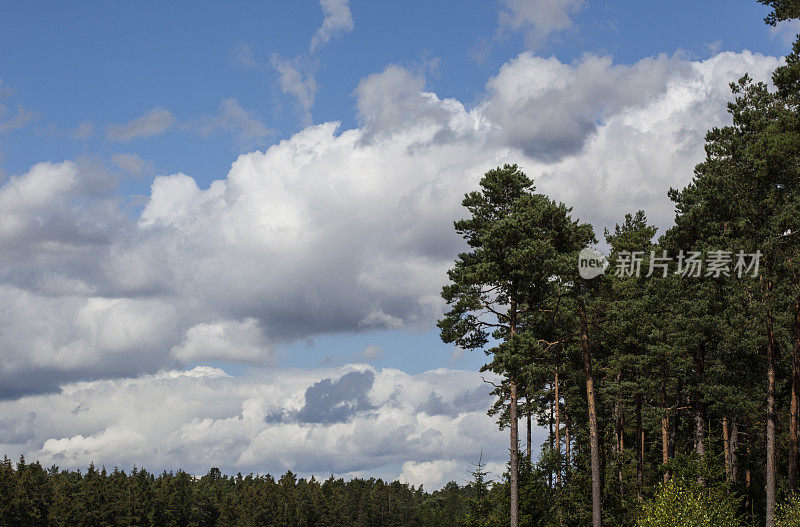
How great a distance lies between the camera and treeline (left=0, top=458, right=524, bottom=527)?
12781 cm

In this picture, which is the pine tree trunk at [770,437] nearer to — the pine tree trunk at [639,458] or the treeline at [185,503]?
the pine tree trunk at [639,458]

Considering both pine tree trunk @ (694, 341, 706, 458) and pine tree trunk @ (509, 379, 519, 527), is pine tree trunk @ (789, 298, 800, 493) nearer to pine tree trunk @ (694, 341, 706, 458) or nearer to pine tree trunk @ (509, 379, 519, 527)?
pine tree trunk @ (694, 341, 706, 458)

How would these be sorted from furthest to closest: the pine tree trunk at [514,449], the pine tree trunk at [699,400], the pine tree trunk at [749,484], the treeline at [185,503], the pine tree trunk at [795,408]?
the treeline at [185,503] < the pine tree trunk at [749,484] < the pine tree trunk at [699,400] < the pine tree trunk at [795,408] < the pine tree trunk at [514,449]

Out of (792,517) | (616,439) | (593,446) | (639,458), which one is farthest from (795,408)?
(616,439)

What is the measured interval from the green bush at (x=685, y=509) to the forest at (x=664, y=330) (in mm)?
69

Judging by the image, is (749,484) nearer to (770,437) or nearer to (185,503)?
(770,437)

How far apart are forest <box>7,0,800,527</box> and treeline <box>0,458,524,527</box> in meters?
72.0

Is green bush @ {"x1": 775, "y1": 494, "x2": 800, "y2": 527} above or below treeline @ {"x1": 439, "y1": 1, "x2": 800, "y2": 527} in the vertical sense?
below

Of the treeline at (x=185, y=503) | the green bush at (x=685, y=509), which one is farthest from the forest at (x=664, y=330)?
the treeline at (x=185, y=503)

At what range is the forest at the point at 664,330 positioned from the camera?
30.3 meters

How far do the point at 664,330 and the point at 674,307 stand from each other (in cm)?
165

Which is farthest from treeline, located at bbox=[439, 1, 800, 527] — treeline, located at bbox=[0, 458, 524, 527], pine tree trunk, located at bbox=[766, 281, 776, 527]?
treeline, located at bbox=[0, 458, 524, 527]

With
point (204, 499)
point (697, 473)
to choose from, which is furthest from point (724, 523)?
point (204, 499)

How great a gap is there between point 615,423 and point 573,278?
68.3 feet
